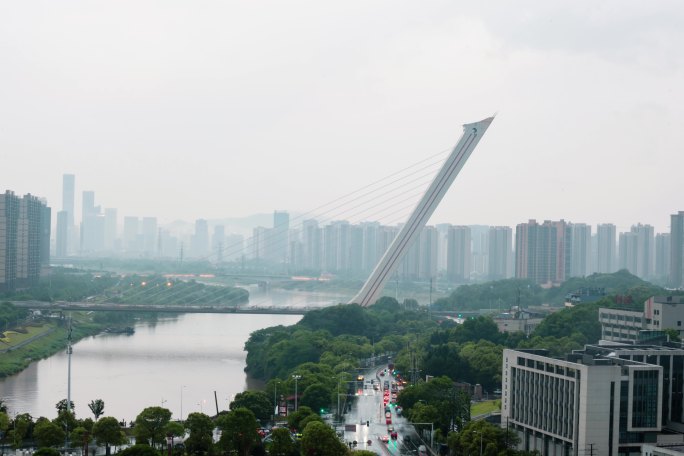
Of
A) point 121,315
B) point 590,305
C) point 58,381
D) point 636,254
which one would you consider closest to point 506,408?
point 58,381

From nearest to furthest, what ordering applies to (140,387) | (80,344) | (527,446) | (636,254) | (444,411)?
(527,446) < (444,411) < (140,387) < (80,344) < (636,254)

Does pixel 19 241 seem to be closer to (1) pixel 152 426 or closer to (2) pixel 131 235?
(1) pixel 152 426

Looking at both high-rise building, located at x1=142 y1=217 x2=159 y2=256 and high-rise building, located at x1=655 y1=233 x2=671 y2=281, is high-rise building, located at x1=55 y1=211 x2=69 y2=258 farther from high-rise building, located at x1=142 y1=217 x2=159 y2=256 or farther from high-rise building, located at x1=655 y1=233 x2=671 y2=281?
high-rise building, located at x1=655 y1=233 x2=671 y2=281

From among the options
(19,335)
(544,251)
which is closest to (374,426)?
(19,335)

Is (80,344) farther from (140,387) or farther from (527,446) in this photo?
(527,446)

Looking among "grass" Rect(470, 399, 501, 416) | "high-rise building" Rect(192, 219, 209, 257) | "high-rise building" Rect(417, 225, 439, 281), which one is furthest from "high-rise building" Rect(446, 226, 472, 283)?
"high-rise building" Rect(192, 219, 209, 257)

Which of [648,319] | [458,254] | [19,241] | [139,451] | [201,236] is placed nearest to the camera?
[139,451]

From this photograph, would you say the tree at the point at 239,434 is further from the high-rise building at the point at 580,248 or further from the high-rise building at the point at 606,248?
the high-rise building at the point at 606,248
